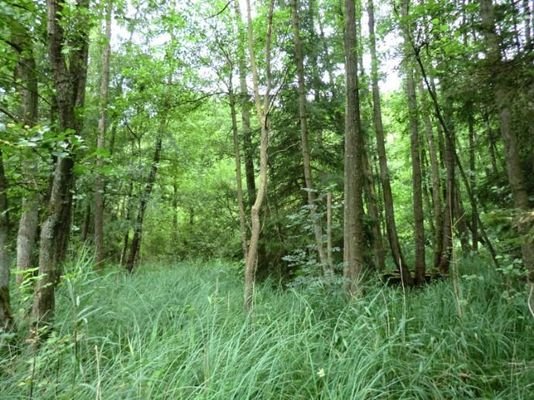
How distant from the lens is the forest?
2682mm

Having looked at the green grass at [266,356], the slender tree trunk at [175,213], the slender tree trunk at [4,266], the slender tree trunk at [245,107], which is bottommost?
the green grass at [266,356]

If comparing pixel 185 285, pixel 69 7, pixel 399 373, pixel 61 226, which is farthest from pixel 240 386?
pixel 185 285

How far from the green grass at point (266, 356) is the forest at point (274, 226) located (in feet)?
0.07

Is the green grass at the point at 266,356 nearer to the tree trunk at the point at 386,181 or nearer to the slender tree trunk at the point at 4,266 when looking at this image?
the slender tree trunk at the point at 4,266

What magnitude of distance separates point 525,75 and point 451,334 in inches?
89.9

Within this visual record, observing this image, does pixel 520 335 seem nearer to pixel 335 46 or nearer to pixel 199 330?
pixel 199 330

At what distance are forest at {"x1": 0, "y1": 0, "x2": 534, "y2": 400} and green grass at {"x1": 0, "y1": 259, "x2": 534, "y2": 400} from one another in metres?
0.02

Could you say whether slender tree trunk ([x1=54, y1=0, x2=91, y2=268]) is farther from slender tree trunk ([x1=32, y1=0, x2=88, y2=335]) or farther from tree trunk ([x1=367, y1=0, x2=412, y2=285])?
tree trunk ([x1=367, y1=0, x2=412, y2=285])

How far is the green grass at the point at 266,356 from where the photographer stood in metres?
2.42

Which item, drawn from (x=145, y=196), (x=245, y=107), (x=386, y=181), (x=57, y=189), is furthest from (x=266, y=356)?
(x=145, y=196)

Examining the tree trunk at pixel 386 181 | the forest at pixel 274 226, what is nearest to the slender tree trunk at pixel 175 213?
the forest at pixel 274 226

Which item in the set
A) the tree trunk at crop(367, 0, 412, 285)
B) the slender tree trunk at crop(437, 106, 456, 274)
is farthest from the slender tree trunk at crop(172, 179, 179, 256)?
the slender tree trunk at crop(437, 106, 456, 274)

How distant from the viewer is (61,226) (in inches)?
124

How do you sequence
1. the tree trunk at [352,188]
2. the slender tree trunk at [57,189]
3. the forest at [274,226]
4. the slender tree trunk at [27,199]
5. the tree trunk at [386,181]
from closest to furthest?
the forest at [274,226] < the slender tree trunk at [57,189] < the slender tree trunk at [27,199] < the tree trunk at [352,188] < the tree trunk at [386,181]
